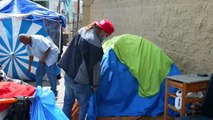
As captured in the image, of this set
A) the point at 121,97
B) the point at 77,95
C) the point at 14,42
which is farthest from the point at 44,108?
the point at 14,42

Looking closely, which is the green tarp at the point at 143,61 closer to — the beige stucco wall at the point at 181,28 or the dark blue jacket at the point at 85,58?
the beige stucco wall at the point at 181,28

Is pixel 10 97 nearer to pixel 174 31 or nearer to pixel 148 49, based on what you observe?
pixel 148 49

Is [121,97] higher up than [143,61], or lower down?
lower down

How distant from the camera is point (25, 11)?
943 centimetres

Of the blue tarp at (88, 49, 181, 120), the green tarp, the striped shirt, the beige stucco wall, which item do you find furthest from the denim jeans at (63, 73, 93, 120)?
the striped shirt

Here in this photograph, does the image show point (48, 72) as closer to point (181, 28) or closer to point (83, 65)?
point (83, 65)

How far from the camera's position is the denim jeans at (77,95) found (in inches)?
181

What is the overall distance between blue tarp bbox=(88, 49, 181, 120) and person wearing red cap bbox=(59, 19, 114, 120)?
34cm

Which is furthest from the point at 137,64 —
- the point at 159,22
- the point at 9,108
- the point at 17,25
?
the point at 17,25

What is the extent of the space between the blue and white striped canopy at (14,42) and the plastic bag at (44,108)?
6.05 meters

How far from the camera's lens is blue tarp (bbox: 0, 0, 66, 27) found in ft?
29.7

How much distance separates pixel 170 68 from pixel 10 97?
306cm

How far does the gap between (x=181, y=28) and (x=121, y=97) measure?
1764 mm

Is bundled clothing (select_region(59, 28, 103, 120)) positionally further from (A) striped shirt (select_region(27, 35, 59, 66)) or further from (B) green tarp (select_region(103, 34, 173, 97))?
(A) striped shirt (select_region(27, 35, 59, 66))
